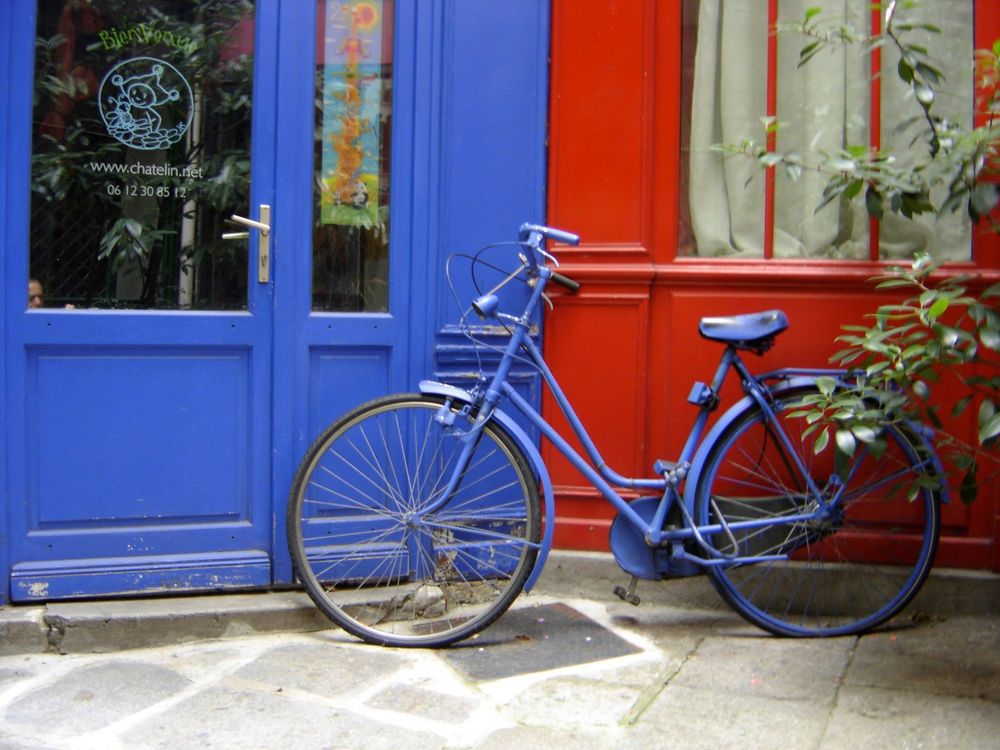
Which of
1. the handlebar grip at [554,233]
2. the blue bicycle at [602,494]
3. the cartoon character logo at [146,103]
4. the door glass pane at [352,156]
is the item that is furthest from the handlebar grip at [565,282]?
A: the cartoon character logo at [146,103]

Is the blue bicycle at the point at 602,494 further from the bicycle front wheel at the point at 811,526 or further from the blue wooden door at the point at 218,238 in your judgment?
the blue wooden door at the point at 218,238

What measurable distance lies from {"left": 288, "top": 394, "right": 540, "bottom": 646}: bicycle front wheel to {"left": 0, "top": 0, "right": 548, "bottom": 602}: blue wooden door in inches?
7.0

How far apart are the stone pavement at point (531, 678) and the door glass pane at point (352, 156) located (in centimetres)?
124

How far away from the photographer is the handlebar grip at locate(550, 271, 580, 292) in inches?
172

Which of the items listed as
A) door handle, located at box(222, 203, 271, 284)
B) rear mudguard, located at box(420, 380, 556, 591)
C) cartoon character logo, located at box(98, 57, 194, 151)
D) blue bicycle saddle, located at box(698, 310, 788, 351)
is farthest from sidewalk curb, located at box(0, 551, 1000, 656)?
cartoon character logo, located at box(98, 57, 194, 151)

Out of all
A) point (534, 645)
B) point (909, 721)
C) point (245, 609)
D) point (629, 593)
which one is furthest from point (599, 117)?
point (909, 721)

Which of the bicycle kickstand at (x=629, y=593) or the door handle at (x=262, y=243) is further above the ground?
the door handle at (x=262, y=243)

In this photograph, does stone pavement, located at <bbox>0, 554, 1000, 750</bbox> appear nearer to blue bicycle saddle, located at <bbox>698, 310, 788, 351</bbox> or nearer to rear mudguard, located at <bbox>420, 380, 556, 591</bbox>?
rear mudguard, located at <bbox>420, 380, 556, 591</bbox>

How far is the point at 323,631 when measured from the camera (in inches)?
175

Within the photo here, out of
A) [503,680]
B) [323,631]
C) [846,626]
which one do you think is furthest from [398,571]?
[846,626]

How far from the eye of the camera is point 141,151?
175 inches

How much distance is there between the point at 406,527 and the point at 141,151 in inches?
66.8

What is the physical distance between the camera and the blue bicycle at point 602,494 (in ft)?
14.0

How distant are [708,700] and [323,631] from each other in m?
1.47
